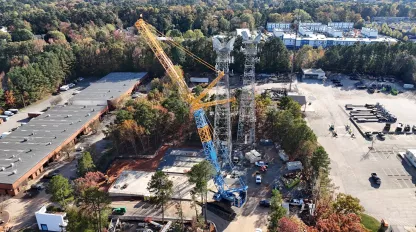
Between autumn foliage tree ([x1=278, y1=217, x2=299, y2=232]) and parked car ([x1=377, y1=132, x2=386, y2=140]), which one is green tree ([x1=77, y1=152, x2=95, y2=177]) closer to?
autumn foliage tree ([x1=278, y1=217, x2=299, y2=232])

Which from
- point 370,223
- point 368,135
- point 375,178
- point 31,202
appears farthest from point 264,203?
point 31,202

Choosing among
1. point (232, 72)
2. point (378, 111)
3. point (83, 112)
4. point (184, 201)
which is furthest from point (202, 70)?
point (184, 201)


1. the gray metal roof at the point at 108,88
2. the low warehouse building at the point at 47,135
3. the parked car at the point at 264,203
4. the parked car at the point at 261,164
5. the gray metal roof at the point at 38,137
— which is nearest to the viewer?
the parked car at the point at 264,203

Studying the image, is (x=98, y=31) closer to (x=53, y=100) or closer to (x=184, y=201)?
(x=53, y=100)

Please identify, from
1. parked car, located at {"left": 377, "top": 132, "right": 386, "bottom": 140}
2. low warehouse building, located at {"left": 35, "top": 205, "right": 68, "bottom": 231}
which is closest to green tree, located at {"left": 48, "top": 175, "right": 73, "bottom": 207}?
low warehouse building, located at {"left": 35, "top": 205, "right": 68, "bottom": 231}

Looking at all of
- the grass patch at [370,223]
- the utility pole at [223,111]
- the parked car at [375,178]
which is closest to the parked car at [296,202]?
the grass patch at [370,223]

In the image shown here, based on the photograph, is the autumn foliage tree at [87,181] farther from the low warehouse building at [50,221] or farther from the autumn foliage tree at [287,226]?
the autumn foliage tree at [287,226]

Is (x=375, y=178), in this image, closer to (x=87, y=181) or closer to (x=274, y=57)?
(x=87, y=181)
